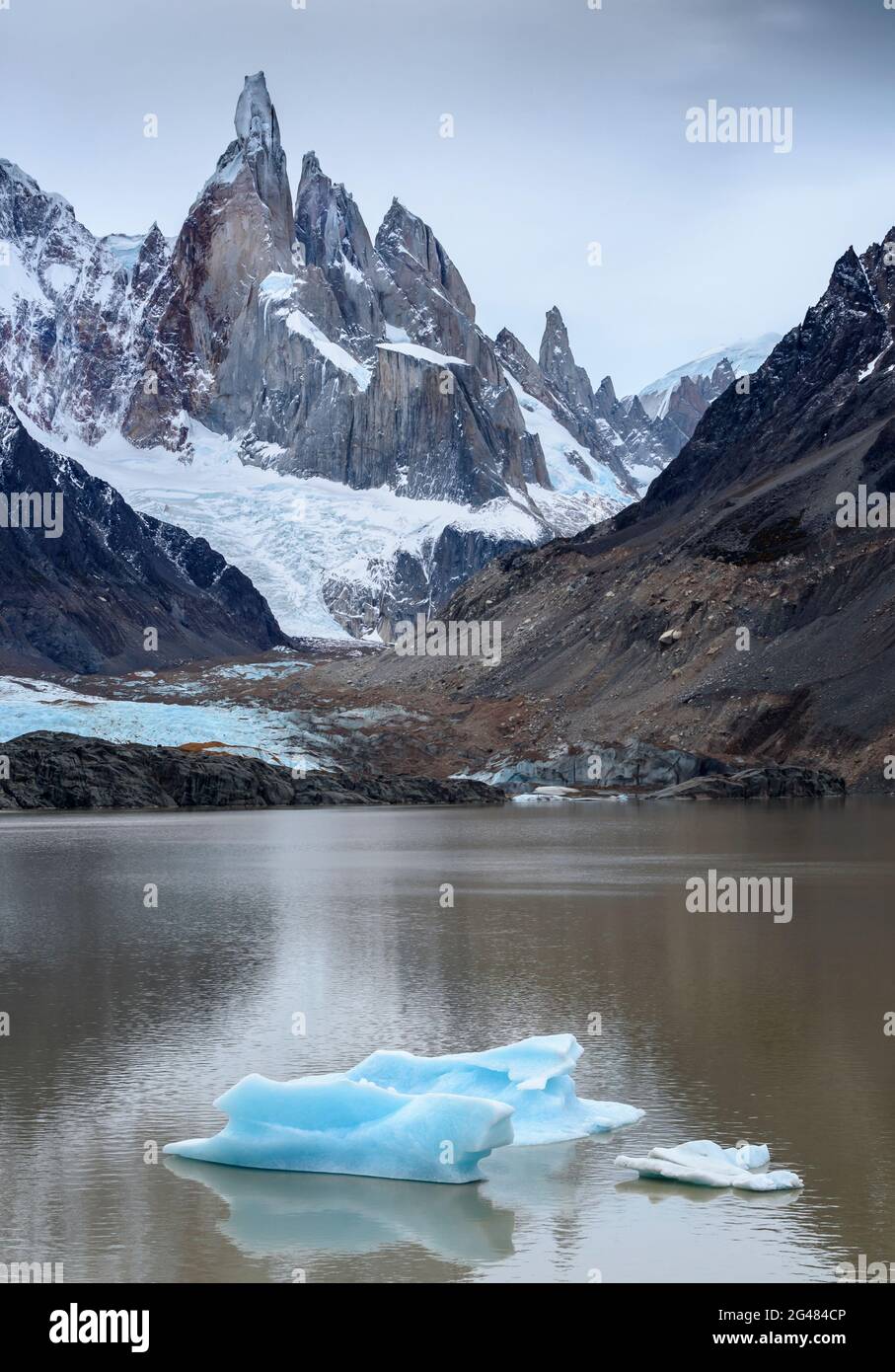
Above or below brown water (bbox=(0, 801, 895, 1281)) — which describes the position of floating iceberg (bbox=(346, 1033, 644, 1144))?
above

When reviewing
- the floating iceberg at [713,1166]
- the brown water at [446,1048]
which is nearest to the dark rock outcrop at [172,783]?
the brown water at [446,1048]

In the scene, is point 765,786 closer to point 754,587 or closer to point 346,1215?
point 754,587

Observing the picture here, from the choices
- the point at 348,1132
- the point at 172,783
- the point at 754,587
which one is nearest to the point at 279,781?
the point at 172,783

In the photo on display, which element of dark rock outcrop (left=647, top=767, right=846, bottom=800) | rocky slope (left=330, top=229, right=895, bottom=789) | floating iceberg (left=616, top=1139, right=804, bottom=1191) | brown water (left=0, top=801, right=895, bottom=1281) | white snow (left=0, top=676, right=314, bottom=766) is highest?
rocky slope (left=330, top=229, right=895, bottom=789)

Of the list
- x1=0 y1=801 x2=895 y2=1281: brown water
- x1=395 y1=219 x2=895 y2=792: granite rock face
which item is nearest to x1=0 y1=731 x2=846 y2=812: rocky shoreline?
x1=395 y1=219 x2=895 y2=792: granite rock face

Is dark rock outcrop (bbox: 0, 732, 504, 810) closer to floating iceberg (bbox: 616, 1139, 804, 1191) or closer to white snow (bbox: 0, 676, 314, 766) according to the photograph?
white snow (bbox: 0, 676, 314, 766)

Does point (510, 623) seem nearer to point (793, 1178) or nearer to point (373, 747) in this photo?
point (373, 747)
